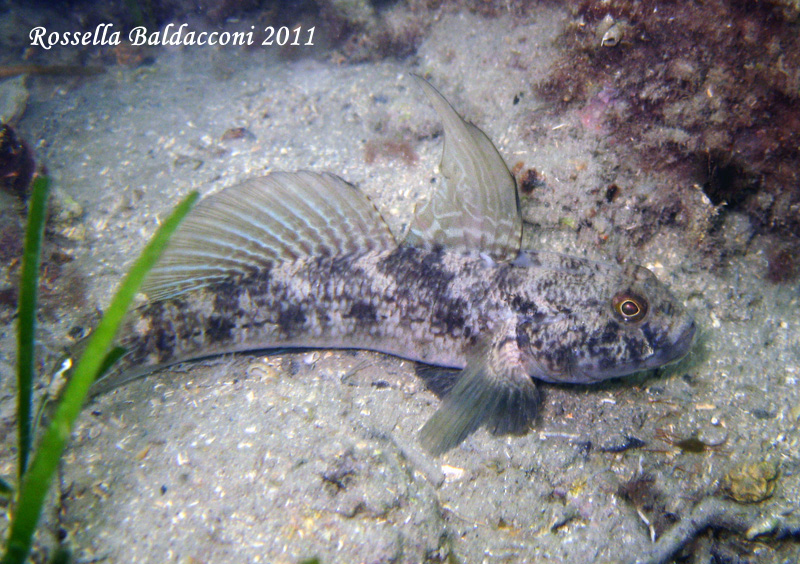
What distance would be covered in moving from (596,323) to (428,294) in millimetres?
1152

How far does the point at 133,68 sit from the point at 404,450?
24.1 feet

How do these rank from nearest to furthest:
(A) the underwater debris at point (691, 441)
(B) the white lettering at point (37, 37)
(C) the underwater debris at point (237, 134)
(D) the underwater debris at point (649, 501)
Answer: (D) the underwater debris at point (649, 501), (A) the underwater debris at point (691, 441), (C) the underwater debris at point (237, 134), (B) the white lettering at point (37, 37)

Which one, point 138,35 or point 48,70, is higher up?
point 138,35

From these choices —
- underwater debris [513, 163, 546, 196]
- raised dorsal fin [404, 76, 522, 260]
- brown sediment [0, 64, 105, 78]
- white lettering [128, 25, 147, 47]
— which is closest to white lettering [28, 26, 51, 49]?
brown sediment [0, 64, 105, 78]

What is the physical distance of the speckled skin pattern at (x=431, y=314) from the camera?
2693mm

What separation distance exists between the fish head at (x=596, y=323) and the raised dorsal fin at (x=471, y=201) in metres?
0.32

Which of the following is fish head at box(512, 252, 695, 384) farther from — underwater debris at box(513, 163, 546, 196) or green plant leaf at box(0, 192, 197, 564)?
green plant leaf at box(0, 192, 197, 564)

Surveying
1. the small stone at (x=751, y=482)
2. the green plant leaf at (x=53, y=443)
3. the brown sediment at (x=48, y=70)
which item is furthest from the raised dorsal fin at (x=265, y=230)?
the brown sediment at (x=48, y=70)

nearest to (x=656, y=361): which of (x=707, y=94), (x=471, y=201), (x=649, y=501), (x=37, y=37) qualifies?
(x=649, y=501)

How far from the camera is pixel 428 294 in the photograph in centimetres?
296

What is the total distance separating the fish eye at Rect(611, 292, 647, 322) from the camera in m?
2.65

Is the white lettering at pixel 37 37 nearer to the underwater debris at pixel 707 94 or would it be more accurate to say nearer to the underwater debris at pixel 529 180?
the underwater debris at pixel 529 180

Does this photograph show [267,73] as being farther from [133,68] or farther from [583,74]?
[583,74]

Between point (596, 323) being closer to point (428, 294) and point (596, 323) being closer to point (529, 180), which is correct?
point (428, 294)
